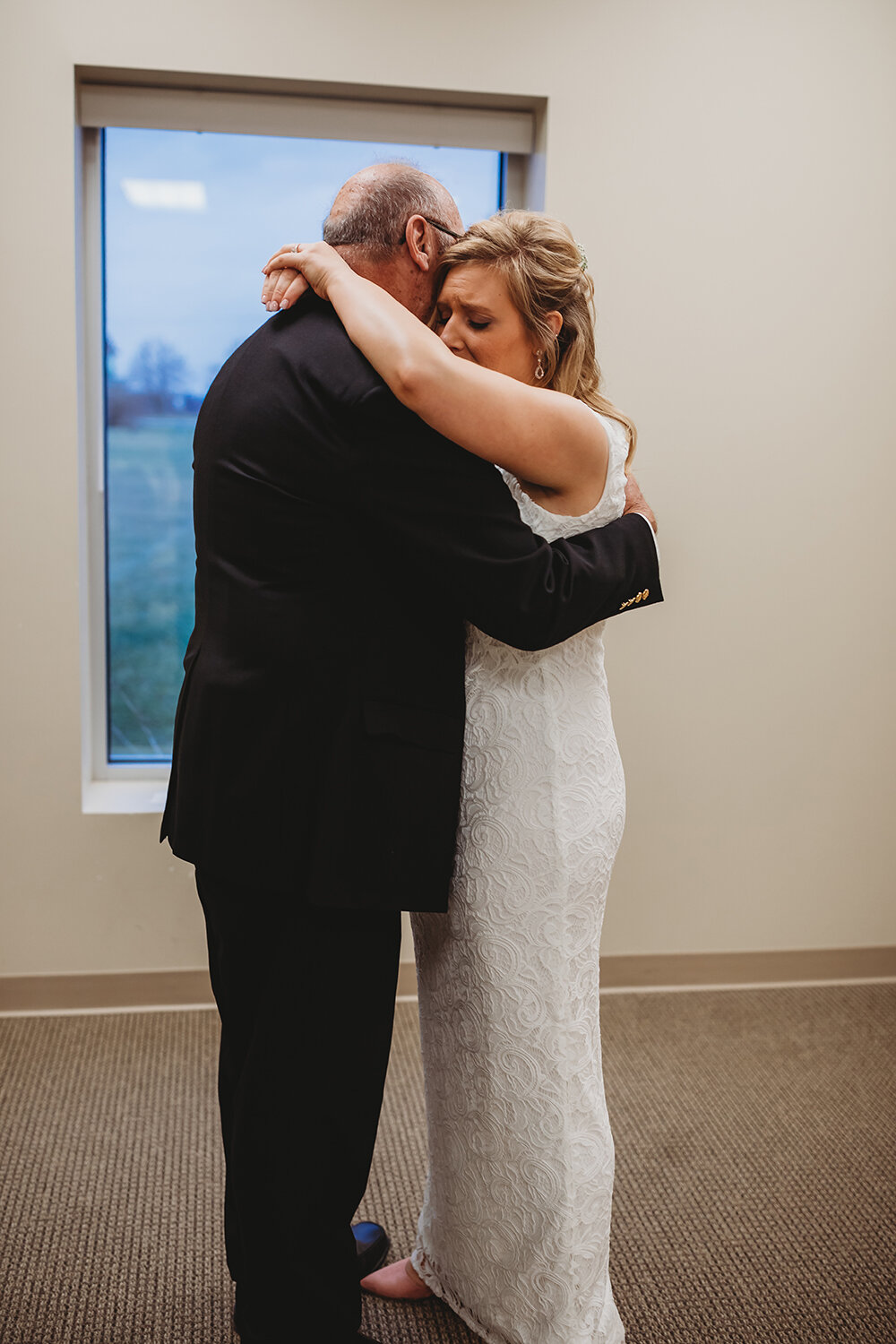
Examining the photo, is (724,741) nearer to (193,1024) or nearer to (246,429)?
(193,1024)

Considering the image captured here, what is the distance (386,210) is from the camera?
4.57ft

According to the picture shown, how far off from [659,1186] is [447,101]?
2487 millimetres

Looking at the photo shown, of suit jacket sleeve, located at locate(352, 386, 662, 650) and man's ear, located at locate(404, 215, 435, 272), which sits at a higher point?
man's ear, located at locate(404, 215, 435, 272)

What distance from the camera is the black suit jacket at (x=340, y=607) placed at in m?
1.23

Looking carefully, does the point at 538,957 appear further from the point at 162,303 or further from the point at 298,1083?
the point at 162,303

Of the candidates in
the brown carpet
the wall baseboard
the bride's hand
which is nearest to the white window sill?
the wall baseboard

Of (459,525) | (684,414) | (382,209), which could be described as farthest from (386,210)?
(684,414)

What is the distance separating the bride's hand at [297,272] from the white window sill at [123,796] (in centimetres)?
160

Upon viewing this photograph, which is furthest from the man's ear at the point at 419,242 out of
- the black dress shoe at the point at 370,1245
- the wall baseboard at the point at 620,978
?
the wall baseboard at the point at 620,978

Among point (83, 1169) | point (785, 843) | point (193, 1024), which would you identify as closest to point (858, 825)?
point (785, 843)


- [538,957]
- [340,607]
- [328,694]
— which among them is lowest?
[538,957]

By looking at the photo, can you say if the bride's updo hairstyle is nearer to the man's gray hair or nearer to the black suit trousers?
the man's gray hair

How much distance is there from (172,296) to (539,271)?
166 cm

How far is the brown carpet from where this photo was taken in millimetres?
1742
